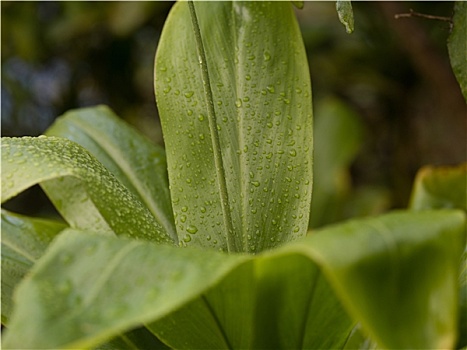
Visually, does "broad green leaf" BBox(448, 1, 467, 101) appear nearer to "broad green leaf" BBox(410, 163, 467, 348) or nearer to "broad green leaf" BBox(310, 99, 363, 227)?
"broad green leaf" BBox(410, 163, 467, 348)

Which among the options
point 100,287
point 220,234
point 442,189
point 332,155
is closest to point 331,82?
point 332,155

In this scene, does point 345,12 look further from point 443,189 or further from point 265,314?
point 443,189

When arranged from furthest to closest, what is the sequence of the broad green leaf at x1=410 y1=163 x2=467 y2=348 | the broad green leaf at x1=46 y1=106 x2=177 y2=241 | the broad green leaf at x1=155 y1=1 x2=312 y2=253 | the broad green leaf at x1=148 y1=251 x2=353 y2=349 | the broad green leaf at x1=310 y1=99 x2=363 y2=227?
the broad green leaf at x1=310 y1=99 x2=363 y2=227
the broad green leaf at x1=410 y1=163 x2=467 y2=348
the broad green leaf at x1=46 y1=106 x2=177 y2=241
the broad green leaf at x1=155 y1=1 x2=312 y2=253
the broad green leaf at x1=148 y1=251 x2=353 y2=349

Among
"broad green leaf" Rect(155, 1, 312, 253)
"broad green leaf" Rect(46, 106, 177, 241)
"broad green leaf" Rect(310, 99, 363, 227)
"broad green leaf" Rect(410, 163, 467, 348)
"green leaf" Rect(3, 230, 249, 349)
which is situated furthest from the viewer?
"broad green leaf" Rect(310, 99, 363, 227)

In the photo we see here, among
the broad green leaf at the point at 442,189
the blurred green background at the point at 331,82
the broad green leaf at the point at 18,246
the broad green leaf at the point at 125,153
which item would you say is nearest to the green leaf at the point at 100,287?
the broad green leaf at the point at 18,246

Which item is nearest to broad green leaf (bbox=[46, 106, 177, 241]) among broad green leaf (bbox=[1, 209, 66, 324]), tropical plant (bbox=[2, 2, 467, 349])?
tropical plant (bbox=[2, 2, 467, 349])

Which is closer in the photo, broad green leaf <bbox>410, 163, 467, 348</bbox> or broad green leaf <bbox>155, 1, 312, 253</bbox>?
broad green leaf <bbox>155, 1, 312, 253</bbox>

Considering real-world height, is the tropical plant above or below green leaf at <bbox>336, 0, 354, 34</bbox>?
below

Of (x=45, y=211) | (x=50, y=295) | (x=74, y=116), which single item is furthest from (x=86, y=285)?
(x=45, y=211)
